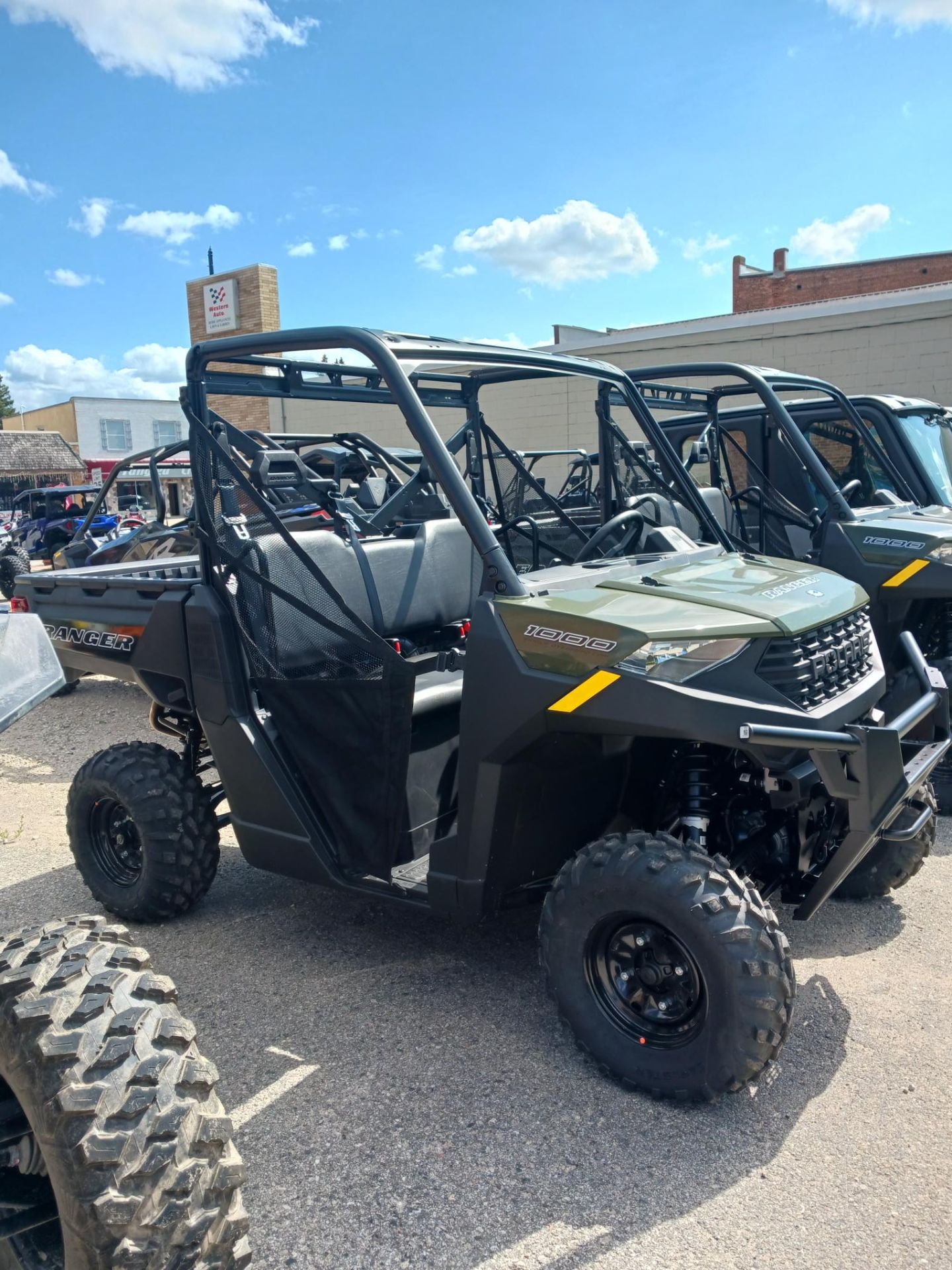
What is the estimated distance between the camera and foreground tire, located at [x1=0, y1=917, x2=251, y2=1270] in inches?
66.8

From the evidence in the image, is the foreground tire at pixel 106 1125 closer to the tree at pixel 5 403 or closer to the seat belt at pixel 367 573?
the seat belt at pixel 367 573

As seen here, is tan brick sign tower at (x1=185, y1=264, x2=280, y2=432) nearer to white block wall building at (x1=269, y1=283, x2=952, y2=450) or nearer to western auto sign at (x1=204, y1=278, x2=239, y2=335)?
western auto sign at (x1=204, y1=278, x2=239, y2=335)

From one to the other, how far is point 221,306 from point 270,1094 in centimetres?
2240

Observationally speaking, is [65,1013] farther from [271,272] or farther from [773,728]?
[271,272]

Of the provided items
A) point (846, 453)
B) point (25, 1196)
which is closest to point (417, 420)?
point (25, 1196)

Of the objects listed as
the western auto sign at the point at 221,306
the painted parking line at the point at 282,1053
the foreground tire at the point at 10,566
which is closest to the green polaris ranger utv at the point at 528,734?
the painted parking line at the point at 282,1053

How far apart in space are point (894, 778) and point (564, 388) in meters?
16.5

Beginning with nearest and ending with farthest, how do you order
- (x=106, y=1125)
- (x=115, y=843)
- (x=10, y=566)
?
(x=106, y=1125) < (x=115, y=843) < (x=10, y=566)

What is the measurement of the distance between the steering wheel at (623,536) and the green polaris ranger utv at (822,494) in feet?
2.77

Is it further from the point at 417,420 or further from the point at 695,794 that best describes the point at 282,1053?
the point at 417,420

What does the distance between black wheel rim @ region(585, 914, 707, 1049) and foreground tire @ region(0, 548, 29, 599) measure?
54.6ft

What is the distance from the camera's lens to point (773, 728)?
107 inches

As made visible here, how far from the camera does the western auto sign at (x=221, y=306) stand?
22688 millimetres

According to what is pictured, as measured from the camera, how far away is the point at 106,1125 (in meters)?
1.73
